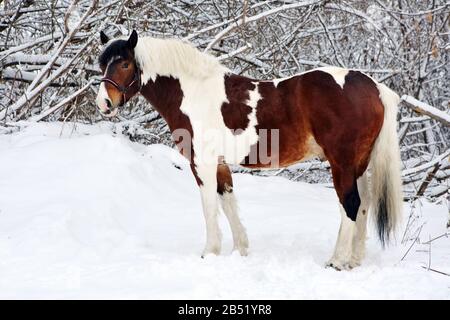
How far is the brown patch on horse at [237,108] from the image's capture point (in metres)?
4.34

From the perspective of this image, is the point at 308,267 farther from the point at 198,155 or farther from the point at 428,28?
the point at 428,28

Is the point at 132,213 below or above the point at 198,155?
below

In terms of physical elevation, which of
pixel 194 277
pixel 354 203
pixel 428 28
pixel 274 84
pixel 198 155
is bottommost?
pixel 194 277

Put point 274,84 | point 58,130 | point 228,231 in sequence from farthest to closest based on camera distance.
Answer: point 58,130, point 228,231, point 274,84

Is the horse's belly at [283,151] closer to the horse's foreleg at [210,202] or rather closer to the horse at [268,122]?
the horse at [268,122]

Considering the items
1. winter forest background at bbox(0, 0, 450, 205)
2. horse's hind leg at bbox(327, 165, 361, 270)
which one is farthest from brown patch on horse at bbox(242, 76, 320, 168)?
winter forest background at bbox(0, 0, 450, 205)

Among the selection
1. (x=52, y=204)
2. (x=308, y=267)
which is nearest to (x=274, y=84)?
(x=308, y=267)

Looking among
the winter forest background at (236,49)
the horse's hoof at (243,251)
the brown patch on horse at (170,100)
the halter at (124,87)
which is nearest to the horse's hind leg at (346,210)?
the horse's hoof at (243,251)

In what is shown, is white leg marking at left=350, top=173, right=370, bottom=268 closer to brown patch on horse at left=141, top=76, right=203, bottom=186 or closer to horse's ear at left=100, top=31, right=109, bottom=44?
brown patch on horse at left=141, top=76, right=203, bottom=186

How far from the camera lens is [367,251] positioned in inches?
177

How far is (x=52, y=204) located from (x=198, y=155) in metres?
1.63

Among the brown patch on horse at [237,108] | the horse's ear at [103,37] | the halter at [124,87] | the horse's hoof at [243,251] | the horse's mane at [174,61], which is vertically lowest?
the horse's hoof at [243,251]

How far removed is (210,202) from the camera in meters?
4.49

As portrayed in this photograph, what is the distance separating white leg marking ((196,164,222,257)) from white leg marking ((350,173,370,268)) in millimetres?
1091
